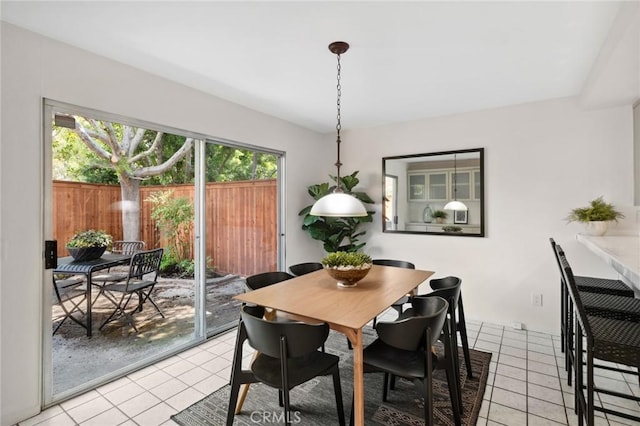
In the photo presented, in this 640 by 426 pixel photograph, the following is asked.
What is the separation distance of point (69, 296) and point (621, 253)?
3.84 metres

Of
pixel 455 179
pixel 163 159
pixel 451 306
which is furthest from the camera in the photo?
pixel 455 179

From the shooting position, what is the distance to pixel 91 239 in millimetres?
2473

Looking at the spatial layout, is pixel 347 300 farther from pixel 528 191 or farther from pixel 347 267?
pixel 528 191

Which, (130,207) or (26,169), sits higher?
(26,169)

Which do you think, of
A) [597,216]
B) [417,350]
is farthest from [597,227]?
[417,350]

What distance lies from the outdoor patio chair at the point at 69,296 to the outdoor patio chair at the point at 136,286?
0.55ft

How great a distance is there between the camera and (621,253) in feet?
6.33

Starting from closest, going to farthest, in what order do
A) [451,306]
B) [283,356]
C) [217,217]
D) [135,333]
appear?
1. [283,356]
2. [451,306]
3. [135,333]
4. [217,217]

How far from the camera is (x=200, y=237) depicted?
313 cm

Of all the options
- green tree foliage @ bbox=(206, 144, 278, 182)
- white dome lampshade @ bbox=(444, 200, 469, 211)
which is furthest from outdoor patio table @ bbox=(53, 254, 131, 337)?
white dome lampshade @ bbox=(444, 200, 469, 211)

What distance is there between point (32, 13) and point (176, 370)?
106 inches

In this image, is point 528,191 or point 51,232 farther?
point 528,191

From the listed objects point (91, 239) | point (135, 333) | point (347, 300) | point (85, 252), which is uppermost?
point (91, 239)

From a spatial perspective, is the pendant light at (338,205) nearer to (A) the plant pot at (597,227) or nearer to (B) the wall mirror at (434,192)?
(B) the wall mirror at (434,192)
